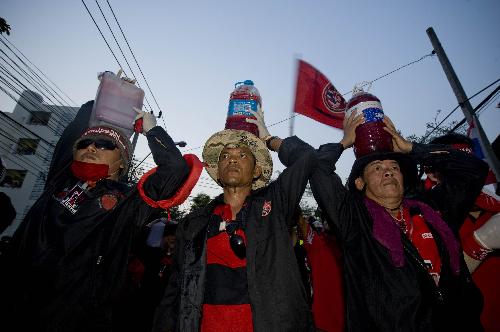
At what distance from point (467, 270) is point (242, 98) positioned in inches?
115

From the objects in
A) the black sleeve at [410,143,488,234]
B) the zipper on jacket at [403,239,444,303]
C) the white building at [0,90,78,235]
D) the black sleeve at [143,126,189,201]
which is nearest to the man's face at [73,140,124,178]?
the black sleeve at [143,126,189,201]

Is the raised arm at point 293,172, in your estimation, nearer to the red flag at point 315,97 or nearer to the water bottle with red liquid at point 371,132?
the water bottle with red liquid at point 371,132

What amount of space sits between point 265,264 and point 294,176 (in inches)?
32.0

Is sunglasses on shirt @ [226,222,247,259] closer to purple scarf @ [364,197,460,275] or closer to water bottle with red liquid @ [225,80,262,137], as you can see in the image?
purple scarf @ [364,197,460,275]

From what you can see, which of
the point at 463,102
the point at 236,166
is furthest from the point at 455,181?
the point at 463,102

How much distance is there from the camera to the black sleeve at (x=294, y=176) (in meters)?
2.51

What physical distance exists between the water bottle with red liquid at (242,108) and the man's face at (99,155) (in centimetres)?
136

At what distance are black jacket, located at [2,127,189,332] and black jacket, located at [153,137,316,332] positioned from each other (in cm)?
47

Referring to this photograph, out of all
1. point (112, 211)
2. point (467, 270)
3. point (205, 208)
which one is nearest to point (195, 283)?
point (205, 208)

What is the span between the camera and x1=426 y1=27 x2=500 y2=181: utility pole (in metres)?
6.42

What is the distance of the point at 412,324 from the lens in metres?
1.92

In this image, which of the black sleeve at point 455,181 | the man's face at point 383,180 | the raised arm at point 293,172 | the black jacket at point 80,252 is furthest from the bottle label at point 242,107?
the black sleeve at point 455,181

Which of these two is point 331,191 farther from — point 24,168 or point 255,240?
point 24,168

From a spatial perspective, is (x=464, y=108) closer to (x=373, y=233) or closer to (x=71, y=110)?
(x=373, y=233)
